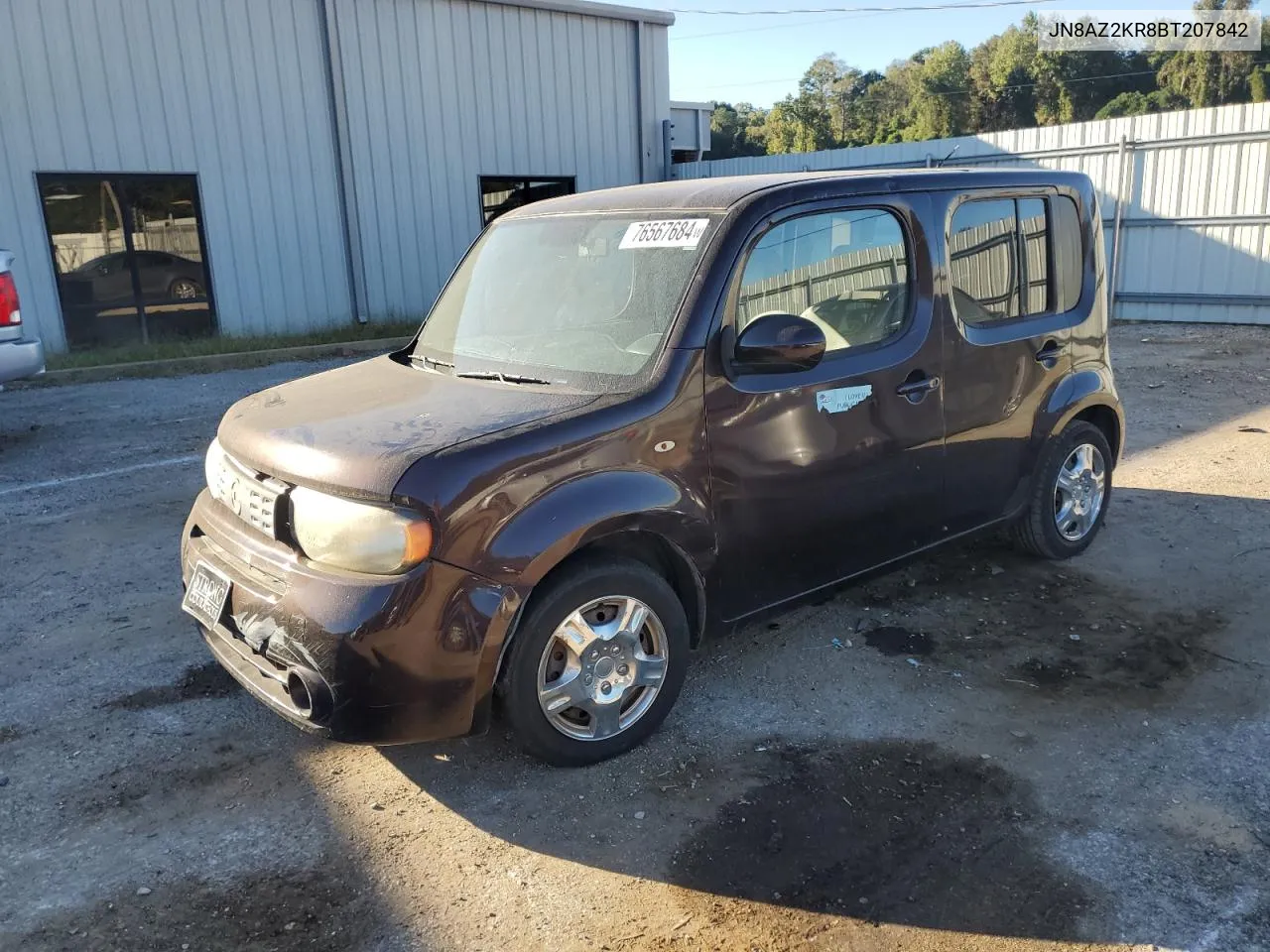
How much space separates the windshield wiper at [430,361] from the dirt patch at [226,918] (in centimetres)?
190

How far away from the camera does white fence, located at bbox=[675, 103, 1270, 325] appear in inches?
507

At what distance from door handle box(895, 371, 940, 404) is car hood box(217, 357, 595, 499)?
1.39 meters

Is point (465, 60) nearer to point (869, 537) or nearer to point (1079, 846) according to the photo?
point (869, 537)

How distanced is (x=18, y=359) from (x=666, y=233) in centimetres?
609

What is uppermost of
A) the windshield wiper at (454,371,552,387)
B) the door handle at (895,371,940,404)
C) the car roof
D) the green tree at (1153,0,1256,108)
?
the green tree at (1153,0,1256,108)

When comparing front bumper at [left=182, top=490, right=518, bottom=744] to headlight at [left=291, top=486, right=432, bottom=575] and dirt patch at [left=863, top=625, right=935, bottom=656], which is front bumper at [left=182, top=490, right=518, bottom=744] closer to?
headlight at [left=291, top=486, right=432, bottom=575]

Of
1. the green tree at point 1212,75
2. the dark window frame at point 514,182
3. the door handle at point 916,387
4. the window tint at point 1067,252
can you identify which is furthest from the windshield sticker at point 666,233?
the green tree at point 1212,75

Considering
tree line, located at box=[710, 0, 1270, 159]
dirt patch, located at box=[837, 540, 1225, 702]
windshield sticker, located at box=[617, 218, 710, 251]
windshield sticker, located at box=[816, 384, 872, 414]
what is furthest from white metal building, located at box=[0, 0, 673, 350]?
tree line, located at box=[710, 0, 1270, 159]

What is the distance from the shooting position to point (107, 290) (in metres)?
13.1

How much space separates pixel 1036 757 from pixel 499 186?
14.9 metres

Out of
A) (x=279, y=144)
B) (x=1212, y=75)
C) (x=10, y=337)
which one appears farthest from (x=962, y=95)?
(x=10, y=337)

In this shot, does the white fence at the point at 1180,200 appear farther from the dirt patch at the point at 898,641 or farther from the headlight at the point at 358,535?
the headlight at the point at 358,535

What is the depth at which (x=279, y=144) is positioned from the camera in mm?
14000

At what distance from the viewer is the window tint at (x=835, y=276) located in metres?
3.48
